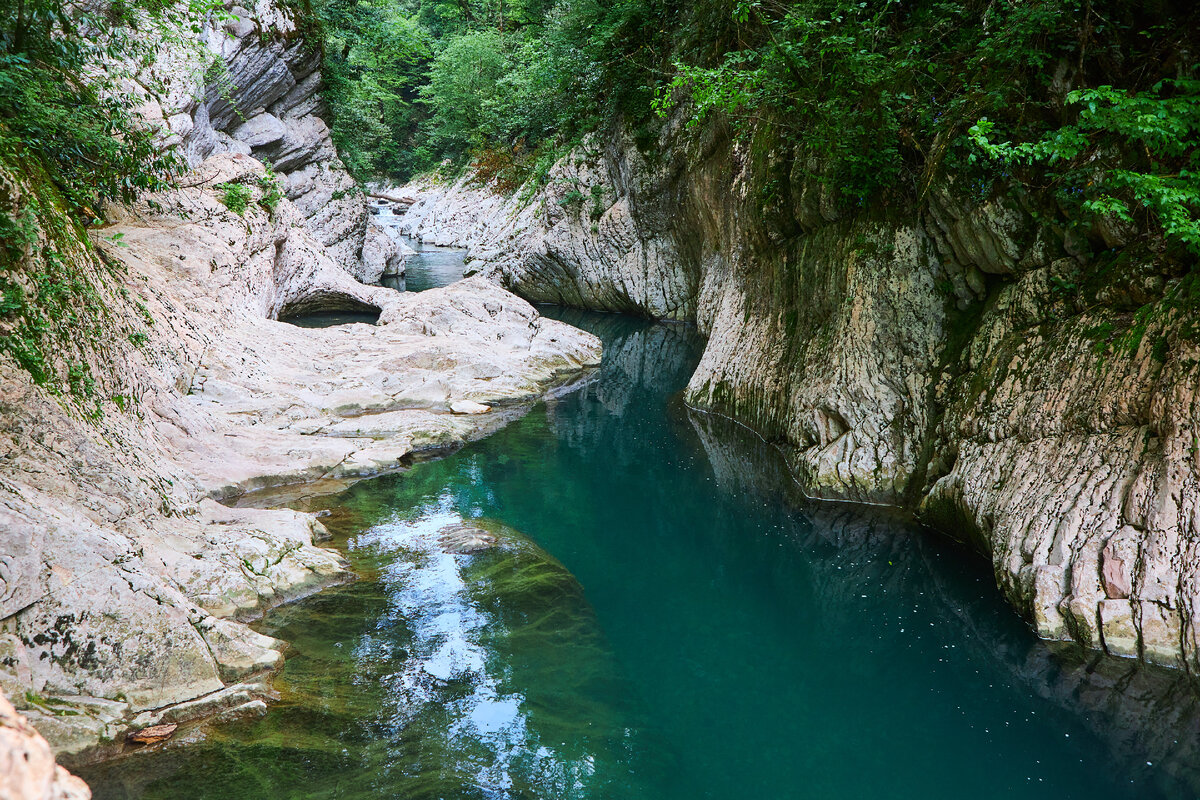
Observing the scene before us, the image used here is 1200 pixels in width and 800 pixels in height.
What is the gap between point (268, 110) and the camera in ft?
69.1

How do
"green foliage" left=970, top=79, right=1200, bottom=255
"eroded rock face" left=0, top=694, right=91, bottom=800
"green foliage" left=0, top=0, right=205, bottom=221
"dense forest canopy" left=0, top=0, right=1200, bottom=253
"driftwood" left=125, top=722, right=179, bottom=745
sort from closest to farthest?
"eroded rock face" left=0, top=694, right=91, bottom=800 → "driftwood" left=125, top=722, right=179, bottom=745 → "green foliage" left=970, top=79, right=1200, bottom=255 → "dense forest canopy" left=0, top=0, right=1200, bottom=253 → "green foliage" left=0, top=0, right=205, bottom=221

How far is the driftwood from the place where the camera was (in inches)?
176

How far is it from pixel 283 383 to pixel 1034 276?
10.3m

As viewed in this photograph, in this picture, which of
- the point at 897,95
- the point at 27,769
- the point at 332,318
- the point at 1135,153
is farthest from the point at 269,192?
the point at 27,769

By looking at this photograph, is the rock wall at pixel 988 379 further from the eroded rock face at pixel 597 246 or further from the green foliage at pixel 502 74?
the green foliage at pixel 502 74

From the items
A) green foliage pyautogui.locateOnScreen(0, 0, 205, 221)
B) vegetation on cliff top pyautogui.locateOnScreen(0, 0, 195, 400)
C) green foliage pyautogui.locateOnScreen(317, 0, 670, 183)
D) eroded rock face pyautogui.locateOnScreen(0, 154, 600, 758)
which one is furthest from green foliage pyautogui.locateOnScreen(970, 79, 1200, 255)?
green foliage pyautogui.locateOnScreen(317, 0, 670, 183)

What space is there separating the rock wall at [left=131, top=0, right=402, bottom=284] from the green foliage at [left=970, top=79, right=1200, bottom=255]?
1235 cm

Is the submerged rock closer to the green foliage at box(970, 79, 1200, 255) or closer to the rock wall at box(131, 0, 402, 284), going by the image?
the green foliage at box(970, 79, 1200, 255)

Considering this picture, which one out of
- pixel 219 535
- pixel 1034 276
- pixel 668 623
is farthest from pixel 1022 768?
pixel 219 535

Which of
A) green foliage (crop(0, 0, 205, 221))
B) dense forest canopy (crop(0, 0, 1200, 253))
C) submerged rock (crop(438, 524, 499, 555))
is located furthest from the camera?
green foliage (crop(0, 0, 205, 221))

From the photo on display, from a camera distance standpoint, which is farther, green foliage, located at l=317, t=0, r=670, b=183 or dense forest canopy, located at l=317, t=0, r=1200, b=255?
green foliage, located at l=317, t=0, r=670, b=183

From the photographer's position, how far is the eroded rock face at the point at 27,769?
1874mm

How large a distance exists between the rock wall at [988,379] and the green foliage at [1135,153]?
497 mm

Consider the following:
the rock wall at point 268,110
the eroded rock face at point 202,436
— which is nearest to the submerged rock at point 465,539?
the eroded rock face at point 202,436
